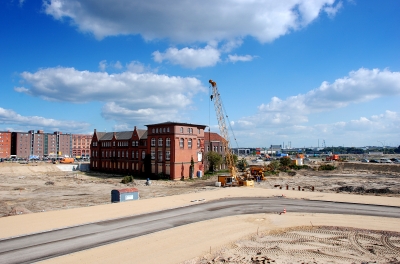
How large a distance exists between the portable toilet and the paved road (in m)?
8.11

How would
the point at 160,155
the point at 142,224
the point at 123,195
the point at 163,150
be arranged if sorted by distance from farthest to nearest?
the point at 160,155 → the point at 163,150 → the point at 123,195 → the point at 142,224

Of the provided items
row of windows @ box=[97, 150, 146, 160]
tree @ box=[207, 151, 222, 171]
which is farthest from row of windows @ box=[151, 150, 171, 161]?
tree @ box=[207, 151, 222, 171]

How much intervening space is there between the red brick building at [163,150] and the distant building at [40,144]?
388 ft

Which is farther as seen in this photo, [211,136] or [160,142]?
[211,136]

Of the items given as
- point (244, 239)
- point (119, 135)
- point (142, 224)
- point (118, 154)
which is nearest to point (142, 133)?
point (119, 135)

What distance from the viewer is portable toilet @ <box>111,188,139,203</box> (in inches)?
1411

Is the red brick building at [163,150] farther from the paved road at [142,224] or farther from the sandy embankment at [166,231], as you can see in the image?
the sandy embankment at [166,231]

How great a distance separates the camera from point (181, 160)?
66.3 metres

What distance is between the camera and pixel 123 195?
1428 inches

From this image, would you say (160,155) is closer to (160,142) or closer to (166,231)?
(160,142)

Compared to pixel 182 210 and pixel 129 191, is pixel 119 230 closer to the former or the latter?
pixel 182 210

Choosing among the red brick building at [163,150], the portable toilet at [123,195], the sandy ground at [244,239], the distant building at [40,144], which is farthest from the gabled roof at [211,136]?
the distant building at [40,144]

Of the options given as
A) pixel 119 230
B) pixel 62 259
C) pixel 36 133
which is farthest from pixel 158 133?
pixel 36 133

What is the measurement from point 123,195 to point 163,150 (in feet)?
103
